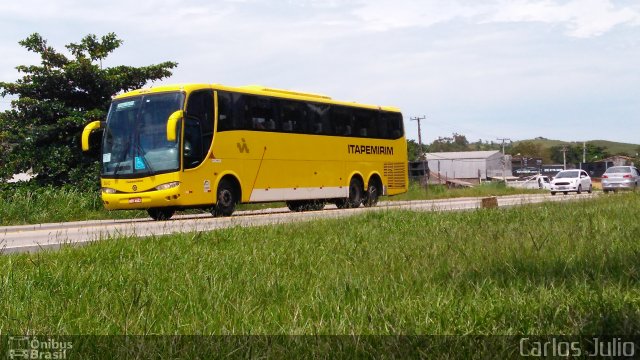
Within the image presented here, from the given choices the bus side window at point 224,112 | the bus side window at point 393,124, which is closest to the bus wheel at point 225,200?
the bus side window at point 224,112

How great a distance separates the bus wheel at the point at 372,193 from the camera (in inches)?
1037

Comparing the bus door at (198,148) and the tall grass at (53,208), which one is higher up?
the bus door at (198,148)

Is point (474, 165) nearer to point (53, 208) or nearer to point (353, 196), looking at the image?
point (353, 196)

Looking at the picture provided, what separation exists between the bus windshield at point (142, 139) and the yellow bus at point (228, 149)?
0.02 metres

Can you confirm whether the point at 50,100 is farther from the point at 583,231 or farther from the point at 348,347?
the point at 348,347

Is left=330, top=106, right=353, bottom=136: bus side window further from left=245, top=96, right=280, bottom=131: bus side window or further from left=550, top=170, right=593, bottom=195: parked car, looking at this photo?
left=550, top=170, right=593, bottom=195: parked car

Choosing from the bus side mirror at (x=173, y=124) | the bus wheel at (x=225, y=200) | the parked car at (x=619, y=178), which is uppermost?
the bus side mirror at (x=173, y=124)

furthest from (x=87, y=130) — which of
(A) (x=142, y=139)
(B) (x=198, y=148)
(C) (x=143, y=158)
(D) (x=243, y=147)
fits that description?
(D) (x=243, y=147)

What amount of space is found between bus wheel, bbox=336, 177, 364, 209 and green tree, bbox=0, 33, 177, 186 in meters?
9.13

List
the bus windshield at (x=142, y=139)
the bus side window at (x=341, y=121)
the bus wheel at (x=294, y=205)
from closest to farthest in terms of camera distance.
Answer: the bus windshield at (x=142, y=139) → the bus side window at (x=341, y=121) → the bus wheel at (x=294, y=205)

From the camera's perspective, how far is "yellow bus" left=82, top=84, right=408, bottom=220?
18906 mm

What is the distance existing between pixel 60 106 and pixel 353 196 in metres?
12.1

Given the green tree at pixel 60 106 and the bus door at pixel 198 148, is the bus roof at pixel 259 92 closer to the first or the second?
the bus door at pixel 198 148

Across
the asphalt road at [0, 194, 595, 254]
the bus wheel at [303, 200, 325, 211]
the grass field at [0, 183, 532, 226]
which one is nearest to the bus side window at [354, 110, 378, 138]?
the bus wheel at [303, 200, 325, 211]
